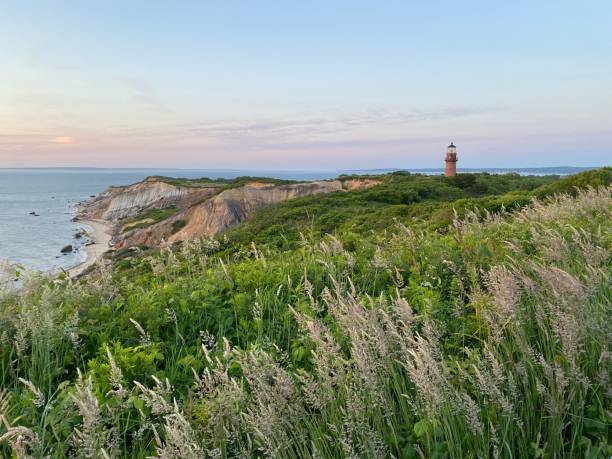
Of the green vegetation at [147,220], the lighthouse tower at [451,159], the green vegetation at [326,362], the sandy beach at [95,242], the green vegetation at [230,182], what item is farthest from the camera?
the green vegetation at [147,220]

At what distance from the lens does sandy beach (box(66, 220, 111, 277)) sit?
1787 inches

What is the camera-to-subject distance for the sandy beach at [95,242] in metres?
45.4

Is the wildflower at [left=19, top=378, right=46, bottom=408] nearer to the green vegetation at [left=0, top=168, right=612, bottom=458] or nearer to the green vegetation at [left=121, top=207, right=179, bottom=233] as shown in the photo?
the green vegetation at [left=0, top=168, right=612, bottom=458]

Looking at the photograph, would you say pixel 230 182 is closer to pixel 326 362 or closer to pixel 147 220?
pixel 147 220

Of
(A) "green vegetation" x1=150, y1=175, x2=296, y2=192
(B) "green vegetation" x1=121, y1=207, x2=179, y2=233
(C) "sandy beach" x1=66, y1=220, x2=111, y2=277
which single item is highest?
(A) "green vegetation" x1=150, y1=175, x2=296, y2=192

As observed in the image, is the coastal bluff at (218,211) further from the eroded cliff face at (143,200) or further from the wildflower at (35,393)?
the wildflower at (35,393)

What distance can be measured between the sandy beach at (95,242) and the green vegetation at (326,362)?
39879mm

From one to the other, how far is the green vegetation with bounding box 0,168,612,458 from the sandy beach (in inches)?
1570

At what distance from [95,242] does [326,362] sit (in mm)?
70547

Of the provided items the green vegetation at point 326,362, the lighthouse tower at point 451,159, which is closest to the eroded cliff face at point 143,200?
the lighthouse tower at point 451,159

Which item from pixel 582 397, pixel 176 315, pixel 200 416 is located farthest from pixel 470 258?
pixel 200 416

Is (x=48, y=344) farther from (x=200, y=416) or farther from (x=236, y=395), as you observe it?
(x=236, y=395)

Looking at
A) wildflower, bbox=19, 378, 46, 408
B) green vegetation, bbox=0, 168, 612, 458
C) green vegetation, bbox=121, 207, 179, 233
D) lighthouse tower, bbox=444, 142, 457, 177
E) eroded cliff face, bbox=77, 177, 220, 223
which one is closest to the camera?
wildflower, bbox=19, 378, 46, 408

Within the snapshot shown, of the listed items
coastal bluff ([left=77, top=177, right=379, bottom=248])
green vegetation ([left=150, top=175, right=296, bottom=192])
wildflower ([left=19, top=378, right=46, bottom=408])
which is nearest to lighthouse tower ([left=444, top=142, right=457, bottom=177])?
coastal bluff ([left=77, top=177, right=379, bottom=248])
